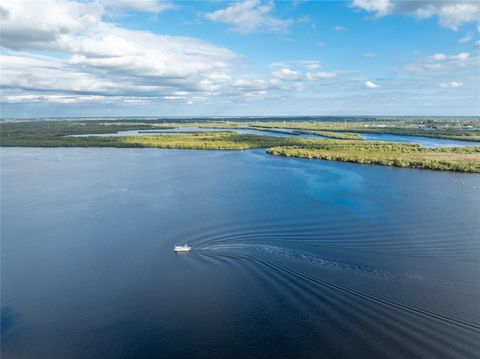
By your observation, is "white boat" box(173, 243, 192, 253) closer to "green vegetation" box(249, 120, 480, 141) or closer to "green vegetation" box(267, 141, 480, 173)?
"green vegetation" box(267, 141, 480, 173)

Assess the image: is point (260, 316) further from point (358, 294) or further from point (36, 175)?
point (36, 175)

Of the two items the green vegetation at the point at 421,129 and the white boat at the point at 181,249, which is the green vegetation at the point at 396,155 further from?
the white boat at the point at 181,249

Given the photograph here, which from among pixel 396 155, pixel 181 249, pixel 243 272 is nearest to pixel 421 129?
pixel 396 155

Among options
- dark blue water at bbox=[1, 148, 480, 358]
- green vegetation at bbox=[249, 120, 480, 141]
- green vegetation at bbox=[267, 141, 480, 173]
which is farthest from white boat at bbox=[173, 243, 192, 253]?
green vegetation at bbox=[249, 120, 480, 141]

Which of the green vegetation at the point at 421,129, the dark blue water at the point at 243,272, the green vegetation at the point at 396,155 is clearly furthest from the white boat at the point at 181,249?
the green vegetation at the point at 421,129

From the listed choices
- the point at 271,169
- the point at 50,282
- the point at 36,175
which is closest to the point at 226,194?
the point at 271,169

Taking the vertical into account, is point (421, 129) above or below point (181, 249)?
above

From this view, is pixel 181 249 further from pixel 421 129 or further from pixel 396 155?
pixel 421 129
